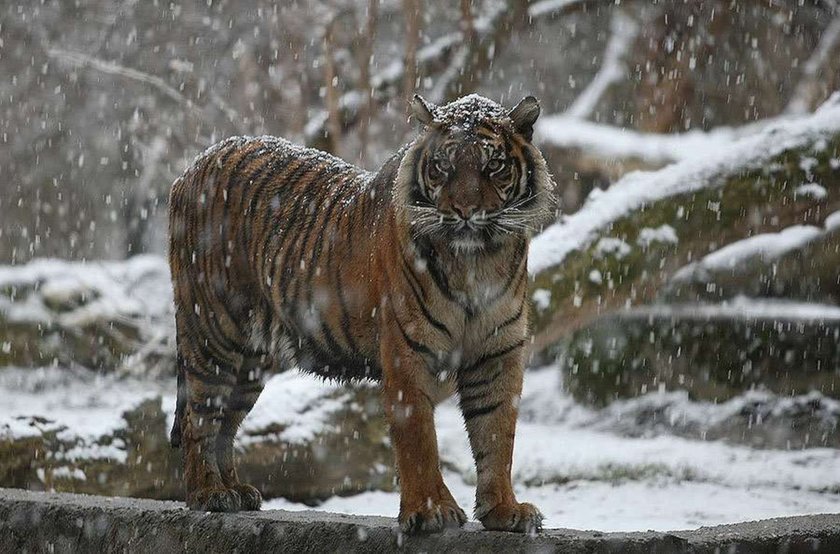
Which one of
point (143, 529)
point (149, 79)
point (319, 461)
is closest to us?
point (143, 529)

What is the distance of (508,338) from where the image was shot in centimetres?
352

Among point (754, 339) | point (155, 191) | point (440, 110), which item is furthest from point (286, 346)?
point (155, 191)

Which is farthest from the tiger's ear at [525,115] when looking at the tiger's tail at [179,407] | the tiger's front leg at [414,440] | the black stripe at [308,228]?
the tiger's tail at [179,407]

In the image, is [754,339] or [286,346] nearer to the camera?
[286,346]

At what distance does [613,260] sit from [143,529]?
417 centimetres

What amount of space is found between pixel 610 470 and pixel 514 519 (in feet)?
12.7

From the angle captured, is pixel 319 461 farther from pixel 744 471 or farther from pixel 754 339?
pixel 754 339

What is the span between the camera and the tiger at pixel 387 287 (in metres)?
3.40

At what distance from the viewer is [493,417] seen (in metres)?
3.50

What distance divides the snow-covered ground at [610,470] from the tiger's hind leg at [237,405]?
2.84 feet

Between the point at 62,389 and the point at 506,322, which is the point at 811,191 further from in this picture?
the point at 62,389

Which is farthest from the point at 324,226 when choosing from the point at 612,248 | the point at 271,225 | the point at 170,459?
the point at 612,248

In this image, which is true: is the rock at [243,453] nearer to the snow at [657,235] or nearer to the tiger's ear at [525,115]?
the snow at [657,235]

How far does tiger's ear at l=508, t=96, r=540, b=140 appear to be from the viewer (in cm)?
348
